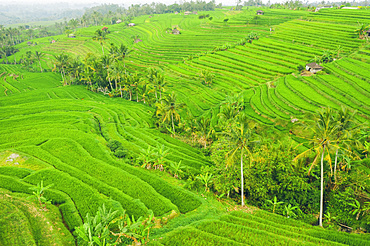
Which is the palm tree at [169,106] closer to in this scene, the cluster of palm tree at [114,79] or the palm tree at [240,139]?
the cluster of palm tree at [114,79]

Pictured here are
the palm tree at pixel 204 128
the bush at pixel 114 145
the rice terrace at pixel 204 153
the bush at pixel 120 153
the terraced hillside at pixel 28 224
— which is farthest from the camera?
the palm tree at pixel 204 128

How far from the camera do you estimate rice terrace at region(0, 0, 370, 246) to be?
704 inches

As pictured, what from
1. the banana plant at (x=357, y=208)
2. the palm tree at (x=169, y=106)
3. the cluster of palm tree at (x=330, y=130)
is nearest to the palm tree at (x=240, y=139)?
the cluster of palm tree at (x=330, y=130)

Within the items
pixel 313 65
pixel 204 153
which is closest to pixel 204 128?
pixel 204 153

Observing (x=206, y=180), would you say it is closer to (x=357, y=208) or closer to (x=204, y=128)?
(x=204, y=128)

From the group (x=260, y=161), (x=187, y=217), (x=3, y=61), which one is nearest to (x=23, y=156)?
(x=187, y=217)

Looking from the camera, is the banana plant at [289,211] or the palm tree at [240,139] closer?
the palm tree at [240,139]

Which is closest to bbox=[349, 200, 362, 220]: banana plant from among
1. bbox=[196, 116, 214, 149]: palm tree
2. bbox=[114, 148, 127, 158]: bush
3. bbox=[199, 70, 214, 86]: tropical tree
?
bbox=[196, 116, 214, 149]: palm tree

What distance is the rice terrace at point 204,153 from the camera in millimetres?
17891

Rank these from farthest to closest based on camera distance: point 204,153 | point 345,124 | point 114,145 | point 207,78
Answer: point 207,78 < point 204,153 < point 114,145 < point 345,124

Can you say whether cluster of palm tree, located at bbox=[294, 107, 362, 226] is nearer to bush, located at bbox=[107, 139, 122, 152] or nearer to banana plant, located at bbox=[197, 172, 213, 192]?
banana plant, located at bbox=[197, 172, 213, 192]

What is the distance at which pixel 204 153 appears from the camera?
118 feet

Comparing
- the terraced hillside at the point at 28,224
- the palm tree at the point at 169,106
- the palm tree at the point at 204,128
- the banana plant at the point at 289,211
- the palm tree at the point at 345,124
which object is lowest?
the banana plant at the point at 289,211

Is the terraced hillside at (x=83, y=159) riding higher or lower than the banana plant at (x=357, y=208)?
higher
